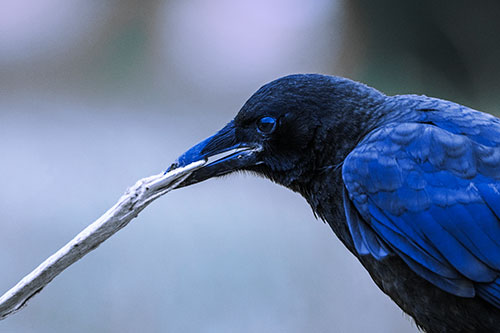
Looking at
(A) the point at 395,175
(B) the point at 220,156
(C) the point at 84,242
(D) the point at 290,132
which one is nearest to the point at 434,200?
(A) the point at 395,175

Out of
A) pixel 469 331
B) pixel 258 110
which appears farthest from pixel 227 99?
pixel 469 331

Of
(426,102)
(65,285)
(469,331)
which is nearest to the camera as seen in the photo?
(469,331)

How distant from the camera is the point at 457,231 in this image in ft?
5.41

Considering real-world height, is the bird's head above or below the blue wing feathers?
above

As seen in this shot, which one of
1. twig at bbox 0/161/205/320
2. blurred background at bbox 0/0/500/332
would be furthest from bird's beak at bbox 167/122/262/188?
blurred background at bbox 0/0/500/332

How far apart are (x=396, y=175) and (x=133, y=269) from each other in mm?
2029

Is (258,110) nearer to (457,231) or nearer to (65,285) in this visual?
(457,231)

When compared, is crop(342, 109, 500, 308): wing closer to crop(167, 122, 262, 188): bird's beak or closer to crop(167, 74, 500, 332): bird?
crop(167, 74, 500, 332): bird

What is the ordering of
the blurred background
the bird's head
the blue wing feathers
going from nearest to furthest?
1. the blue wing feathers
2. the bird's head
3. the blurred background

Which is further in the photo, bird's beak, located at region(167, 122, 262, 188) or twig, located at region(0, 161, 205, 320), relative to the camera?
bird's beak, located at region(167, 122, 262, 188)

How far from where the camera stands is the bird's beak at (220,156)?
1.97 metres

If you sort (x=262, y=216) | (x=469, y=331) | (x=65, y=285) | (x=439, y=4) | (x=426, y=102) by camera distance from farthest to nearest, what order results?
(x=439, y=4)
(x=262, y=216)
(x=65, y=285)
(x=426, y=102)
(x=469, y=331)

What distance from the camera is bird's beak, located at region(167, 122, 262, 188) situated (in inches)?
77.4

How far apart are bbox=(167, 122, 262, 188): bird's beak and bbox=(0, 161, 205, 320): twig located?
160mm
